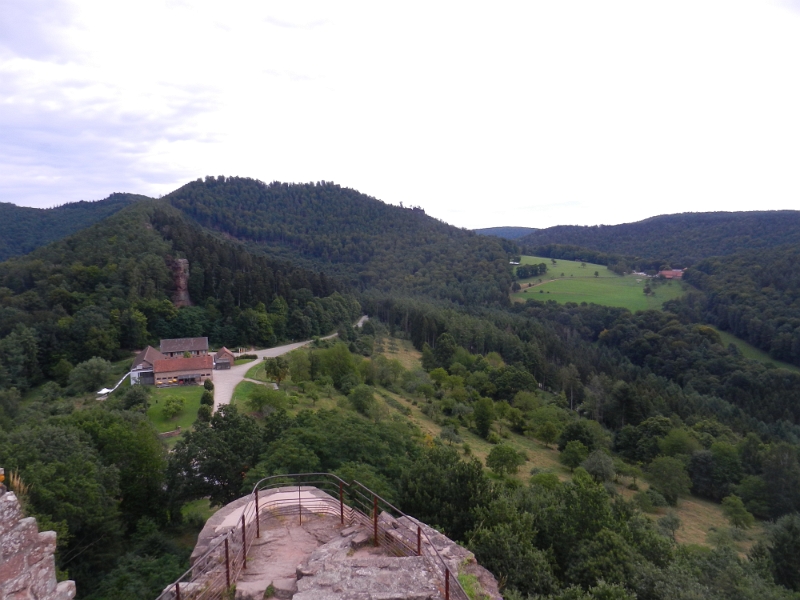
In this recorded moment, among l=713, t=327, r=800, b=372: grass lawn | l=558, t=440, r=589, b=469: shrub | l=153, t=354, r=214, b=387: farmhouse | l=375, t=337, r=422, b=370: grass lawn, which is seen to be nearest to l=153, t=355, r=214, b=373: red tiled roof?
l=153, t=354, r=214, b=387: farmhouse

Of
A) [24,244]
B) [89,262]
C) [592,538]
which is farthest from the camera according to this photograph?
[24,244]

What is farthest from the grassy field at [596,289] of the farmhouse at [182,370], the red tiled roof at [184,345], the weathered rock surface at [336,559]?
the weathered rock surface at [336,559]

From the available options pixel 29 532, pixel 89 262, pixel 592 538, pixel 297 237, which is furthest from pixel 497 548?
pixel 297 237

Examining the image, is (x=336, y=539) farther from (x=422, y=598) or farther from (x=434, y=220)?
(x=434, y=220)

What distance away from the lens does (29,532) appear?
21.7ft

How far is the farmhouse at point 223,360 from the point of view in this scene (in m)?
44.7

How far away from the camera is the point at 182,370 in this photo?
129 feet

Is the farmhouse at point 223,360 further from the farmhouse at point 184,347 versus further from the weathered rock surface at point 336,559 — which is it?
the weathered rock surface at point 336,559

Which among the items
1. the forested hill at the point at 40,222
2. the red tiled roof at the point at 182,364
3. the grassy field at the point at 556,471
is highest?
the forested hill at the point at 40,222

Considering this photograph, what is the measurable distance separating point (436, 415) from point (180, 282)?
123ft

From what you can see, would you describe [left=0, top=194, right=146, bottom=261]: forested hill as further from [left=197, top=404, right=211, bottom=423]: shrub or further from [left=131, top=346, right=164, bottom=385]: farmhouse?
[left=197, top=404, right=211, bottom=423]: shrub

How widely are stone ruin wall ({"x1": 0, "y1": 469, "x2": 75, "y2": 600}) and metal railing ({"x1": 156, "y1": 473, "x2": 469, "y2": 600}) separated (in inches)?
62.7

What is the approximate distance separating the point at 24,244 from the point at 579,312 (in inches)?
5261

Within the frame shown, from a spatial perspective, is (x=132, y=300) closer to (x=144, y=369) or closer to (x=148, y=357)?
(x=148, y=357)
